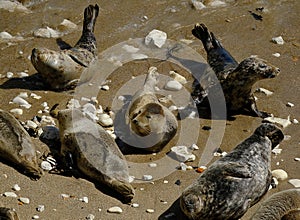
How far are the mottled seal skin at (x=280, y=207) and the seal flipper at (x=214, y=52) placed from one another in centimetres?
228

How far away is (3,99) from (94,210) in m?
2.20

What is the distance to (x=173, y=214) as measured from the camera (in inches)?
246

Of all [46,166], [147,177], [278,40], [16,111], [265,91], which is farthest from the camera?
[278,40]

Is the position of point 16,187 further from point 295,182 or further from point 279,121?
point 279,121

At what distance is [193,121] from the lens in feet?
25.1

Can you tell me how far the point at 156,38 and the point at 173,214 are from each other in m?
3.44

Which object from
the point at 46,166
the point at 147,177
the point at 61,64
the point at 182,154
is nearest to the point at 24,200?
the point at 46,166

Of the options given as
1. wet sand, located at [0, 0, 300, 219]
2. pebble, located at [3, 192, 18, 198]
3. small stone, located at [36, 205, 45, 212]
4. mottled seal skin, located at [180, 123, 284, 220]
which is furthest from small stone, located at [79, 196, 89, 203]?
mottled seal skin, located at [180, 123, 284, 220]

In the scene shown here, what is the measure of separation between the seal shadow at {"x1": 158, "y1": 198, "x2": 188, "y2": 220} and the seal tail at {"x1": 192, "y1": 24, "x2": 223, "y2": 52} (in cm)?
298

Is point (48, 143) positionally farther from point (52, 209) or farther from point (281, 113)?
point (281, 113)

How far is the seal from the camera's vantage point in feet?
22.5

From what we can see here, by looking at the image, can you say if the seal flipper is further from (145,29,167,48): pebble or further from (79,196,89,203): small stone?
(79,196,89,203): small stone

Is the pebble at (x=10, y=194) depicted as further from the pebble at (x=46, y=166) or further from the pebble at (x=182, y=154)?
the pebble at (x=182, y=154)

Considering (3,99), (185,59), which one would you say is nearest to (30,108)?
(3,99)
